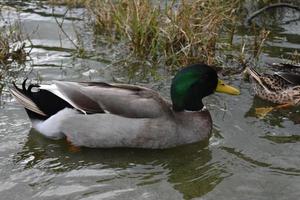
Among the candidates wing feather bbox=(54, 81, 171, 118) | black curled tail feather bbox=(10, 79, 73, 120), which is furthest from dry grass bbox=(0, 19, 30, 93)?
wing feather bbox=(54, 81, 171, 118)

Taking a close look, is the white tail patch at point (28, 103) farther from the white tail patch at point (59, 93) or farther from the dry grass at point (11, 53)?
the dry grass at point (11, 53)

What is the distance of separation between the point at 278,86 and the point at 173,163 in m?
1.78

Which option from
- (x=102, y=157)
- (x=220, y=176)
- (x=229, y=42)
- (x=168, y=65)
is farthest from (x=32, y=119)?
(x=229, y=42)

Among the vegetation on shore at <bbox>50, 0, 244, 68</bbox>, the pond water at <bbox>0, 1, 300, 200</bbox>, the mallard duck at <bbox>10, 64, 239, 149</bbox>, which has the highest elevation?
the vegetation on shore at <bbox>50, 0, 244, 68</bbox>

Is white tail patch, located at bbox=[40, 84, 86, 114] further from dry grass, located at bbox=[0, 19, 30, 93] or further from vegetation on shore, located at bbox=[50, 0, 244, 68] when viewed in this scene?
vegetation on shore, located at bbox=[50, 0, 244, 68]

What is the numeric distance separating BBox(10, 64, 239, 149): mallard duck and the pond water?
0.14 m

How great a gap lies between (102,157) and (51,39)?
311 centimetres

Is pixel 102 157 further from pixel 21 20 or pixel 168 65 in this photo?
pixel 21 20

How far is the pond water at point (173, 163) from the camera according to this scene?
448 cm

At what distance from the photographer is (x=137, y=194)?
445 centimetres

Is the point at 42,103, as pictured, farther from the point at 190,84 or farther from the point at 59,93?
the point at 190,84

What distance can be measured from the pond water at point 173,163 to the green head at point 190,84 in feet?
1.18

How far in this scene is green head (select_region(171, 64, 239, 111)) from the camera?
5.30 m

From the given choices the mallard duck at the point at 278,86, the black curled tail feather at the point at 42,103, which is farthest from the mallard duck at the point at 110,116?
the mallard duck at the point at 278,86
